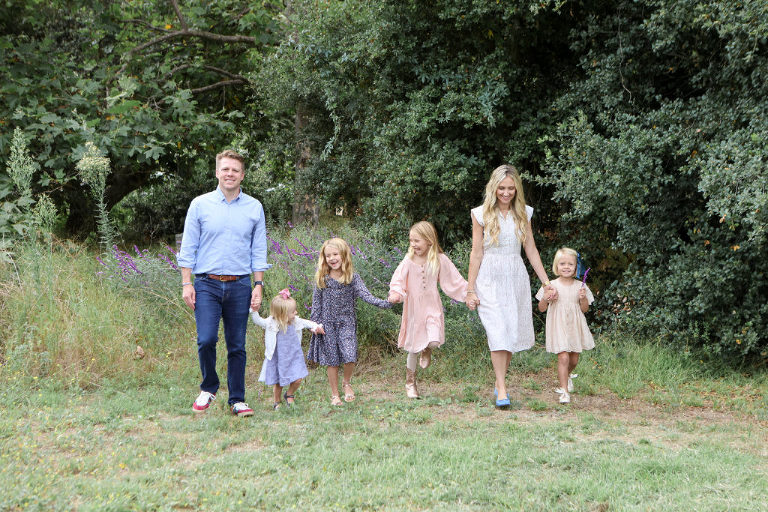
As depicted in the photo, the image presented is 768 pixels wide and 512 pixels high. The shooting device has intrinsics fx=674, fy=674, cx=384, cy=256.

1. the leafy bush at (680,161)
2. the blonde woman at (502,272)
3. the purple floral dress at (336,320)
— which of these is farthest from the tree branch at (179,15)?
the blonde woman at (502,272)

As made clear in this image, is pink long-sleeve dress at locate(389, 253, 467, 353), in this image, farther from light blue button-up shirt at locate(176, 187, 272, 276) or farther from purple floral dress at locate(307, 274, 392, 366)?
light blue button-up shirt at locate(176, 187, 272, 276)

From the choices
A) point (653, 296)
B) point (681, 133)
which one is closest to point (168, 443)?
point (653, 296)

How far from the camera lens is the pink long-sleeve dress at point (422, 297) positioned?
6.00 m

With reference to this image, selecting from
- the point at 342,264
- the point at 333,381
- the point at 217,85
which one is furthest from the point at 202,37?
the point at 333,381

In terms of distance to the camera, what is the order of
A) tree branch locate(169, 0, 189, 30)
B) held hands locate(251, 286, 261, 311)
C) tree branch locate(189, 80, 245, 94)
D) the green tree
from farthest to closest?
tree branch locate(189, 80, 245, 94) < tree branch locate(169, 0, 189, 30) < the green tree < held hands locate(251, 286, 261, 311)

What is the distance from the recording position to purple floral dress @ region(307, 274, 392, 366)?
19.3ft

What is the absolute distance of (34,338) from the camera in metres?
6.70

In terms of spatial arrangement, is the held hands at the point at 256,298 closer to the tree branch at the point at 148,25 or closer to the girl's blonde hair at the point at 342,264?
the girl's blonde hair at the point at 342,264

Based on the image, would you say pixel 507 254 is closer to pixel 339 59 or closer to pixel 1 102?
pixel 339 59

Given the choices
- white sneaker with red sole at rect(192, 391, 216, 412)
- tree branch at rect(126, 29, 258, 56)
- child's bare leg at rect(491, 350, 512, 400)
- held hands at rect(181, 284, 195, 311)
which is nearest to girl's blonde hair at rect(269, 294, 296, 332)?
held hands at rect(181, 284, 195, 311)

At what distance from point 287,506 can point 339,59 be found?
6.81 meters

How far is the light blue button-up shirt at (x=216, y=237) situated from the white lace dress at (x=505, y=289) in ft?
6.67

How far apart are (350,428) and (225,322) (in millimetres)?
1354

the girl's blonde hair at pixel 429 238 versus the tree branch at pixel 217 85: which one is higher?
the tree branch at pixel 217 85
